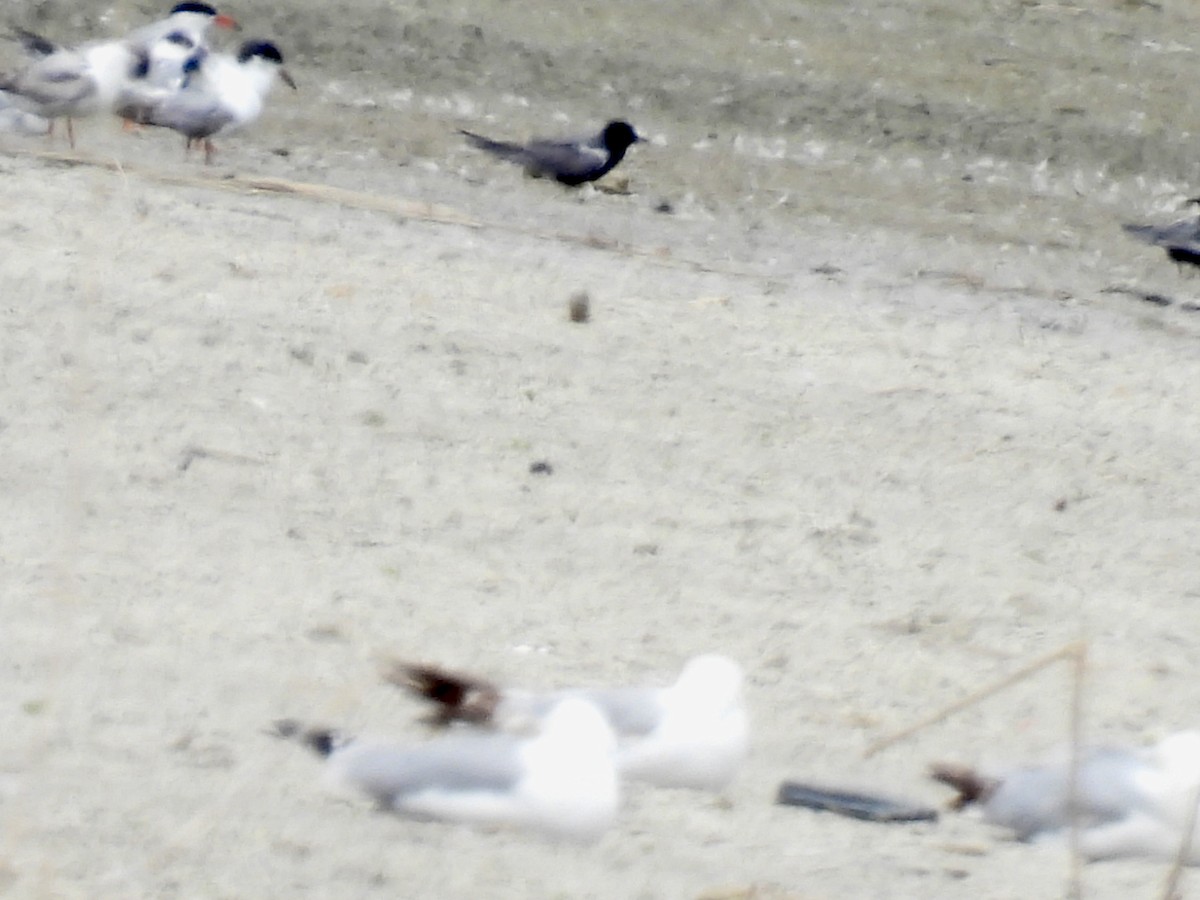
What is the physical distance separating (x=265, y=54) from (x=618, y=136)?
1838 mm

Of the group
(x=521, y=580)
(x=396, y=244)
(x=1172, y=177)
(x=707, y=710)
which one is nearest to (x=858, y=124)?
(x=1172, y=177)

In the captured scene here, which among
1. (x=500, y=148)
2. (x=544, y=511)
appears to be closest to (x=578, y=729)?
(x=544, y=511)

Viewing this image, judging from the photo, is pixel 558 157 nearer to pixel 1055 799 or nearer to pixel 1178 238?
pixel 1178 238

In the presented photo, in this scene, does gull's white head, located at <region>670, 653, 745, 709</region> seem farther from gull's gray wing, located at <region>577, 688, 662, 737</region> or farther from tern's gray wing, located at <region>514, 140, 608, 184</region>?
tern's gray wing, located at <region>514, 140, 608, 184</region>

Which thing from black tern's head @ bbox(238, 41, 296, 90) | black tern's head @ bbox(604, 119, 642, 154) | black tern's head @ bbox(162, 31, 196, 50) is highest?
black tern's head @ bbox(162, 31, 196, 50)

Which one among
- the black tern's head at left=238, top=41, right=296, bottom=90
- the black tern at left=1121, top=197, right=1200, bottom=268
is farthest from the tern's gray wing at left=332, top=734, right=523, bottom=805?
the black tern's head at left=238, top=41, right=296, bottom=90

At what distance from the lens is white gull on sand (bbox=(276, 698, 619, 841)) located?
3025 millimetres

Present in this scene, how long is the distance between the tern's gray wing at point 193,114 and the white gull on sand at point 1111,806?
21.3 feet

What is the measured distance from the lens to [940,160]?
10031 millimetres

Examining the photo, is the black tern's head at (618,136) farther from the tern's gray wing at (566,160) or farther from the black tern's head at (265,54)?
the black tern's head at (265,54)

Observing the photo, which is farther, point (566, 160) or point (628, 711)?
point (566, 160)

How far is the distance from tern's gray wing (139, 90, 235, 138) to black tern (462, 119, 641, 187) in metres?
1.07

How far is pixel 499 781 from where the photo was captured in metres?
3.06

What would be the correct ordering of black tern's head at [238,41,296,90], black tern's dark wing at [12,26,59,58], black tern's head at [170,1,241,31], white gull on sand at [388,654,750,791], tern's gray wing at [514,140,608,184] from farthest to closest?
black tern's head at [170,1,241,31], black tern's dark wing at [12,26,59,58], black tern's head at [238,41,296,90], tern's gray wing at [514,140,608,184], white gull on sand at [388,654,750,791]
